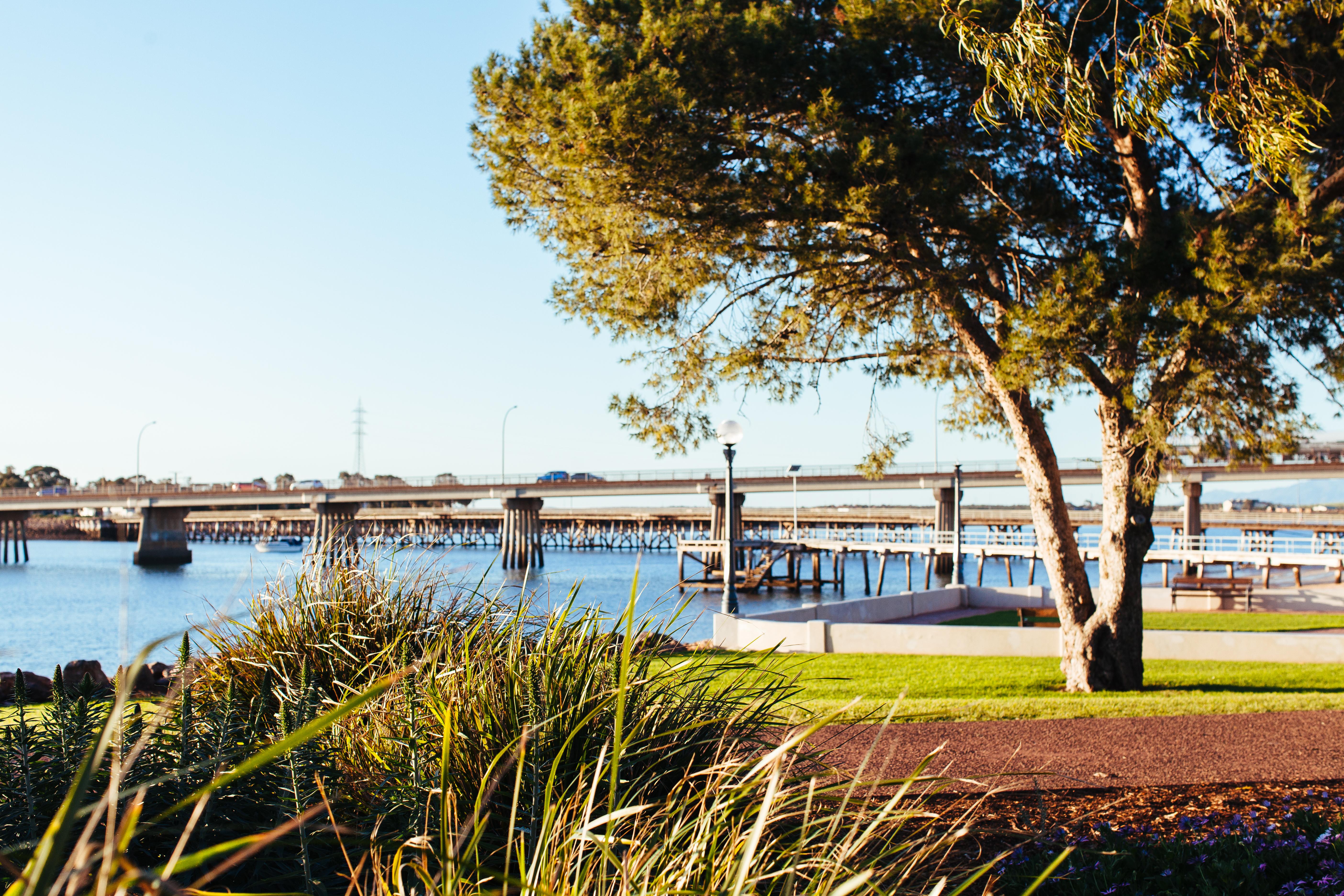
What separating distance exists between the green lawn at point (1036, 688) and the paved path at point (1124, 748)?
0.32 m

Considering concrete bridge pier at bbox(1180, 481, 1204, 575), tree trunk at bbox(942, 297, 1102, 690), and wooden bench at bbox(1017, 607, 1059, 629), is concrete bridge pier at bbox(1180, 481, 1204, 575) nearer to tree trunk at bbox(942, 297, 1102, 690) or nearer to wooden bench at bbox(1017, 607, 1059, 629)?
wooden bench at bbox(1017, 607, 1059, 629)

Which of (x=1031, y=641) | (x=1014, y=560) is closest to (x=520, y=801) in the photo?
(x=1031, y=641)

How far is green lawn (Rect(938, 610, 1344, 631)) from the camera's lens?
19000 mm

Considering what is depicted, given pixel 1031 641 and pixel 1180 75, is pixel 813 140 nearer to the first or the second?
pixel 1180 75

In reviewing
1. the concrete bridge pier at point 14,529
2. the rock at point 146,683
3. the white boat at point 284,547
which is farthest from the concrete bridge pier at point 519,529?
the rock at point 146,683

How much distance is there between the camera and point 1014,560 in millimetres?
110125

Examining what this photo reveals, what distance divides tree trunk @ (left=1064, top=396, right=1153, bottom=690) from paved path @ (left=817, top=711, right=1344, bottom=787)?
8.14ft

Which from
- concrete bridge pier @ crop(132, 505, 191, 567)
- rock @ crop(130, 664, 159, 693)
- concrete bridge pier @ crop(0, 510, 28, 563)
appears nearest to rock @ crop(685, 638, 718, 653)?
rock @ crop(130, 664, 159, 693)

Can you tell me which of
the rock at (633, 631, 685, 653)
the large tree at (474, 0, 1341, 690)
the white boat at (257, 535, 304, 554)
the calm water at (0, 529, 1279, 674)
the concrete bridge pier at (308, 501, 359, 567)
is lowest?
the white boat at (257, 535, 304, 554)

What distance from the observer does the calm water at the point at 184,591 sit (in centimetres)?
610

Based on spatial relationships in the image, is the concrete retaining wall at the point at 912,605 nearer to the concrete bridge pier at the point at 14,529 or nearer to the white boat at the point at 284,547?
the concrete bridge pier at the point at 14,529

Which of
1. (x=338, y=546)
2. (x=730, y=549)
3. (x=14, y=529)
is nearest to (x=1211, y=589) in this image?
(x=730, y=549)

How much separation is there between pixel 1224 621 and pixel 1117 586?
11705mm

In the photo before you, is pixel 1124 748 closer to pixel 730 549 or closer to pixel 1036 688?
pixel 1036 688
